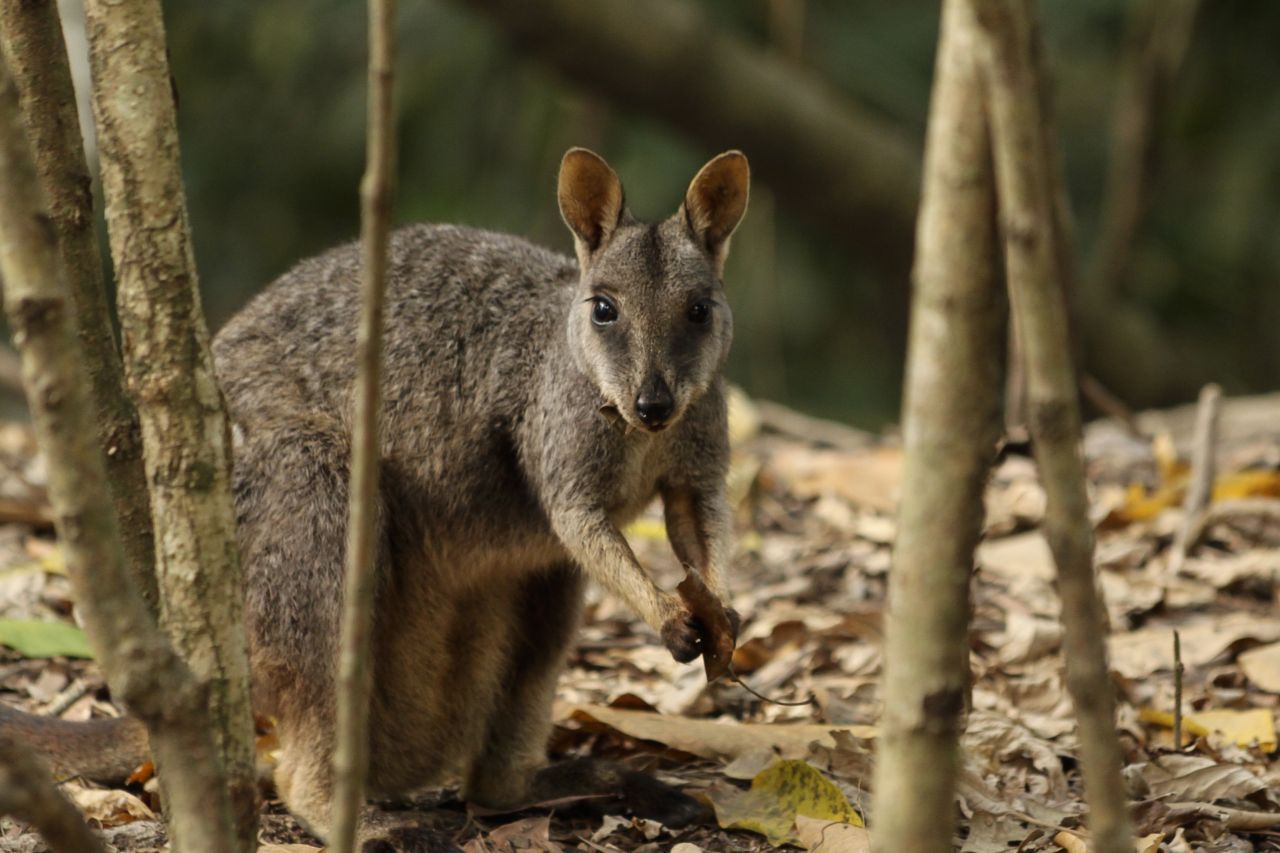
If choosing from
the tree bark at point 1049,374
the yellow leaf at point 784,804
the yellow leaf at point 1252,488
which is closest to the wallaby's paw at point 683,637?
the yellow leaf at point 784,804

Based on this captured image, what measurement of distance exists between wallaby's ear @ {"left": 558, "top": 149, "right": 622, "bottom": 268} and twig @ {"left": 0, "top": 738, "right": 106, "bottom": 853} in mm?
2042

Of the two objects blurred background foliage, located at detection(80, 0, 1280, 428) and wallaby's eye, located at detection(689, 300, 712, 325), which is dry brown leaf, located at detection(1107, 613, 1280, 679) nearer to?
wallaby's eye, located at detection(689, 300, 712, 325)

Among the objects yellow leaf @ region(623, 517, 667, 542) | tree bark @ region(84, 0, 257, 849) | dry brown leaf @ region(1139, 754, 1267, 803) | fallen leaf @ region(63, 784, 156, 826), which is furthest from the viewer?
yellow leaf @ region(623, 517, 667, 542)

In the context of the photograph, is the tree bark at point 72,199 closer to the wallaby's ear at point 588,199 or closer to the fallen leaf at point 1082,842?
the wallaby's ear at point 588,199

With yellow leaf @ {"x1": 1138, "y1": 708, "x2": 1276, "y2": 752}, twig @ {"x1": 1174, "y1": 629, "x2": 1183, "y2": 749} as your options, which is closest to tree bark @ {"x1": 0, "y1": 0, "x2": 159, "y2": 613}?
twig @ {"x1": 1174, "y1": 629, "x2": 1183, "y2": 749}

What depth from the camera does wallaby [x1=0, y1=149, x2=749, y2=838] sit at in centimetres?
348

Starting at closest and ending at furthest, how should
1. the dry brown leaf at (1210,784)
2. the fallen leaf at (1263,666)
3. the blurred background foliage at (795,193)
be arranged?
the dry brown leaf at (1210,784), the fallen leaf at (1263,666), the blurred background foliage at (795,193)

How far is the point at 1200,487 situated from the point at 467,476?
8.36ft

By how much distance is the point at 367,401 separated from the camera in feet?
6.65

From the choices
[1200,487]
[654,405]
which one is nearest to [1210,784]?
[654,405]

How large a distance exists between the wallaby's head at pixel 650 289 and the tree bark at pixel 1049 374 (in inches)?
59.4

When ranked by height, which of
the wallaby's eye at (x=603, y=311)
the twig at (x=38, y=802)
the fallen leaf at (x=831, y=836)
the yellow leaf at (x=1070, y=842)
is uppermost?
the wallaby's eye at (x=603, y=311)

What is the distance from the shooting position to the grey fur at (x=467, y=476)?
11.4ft

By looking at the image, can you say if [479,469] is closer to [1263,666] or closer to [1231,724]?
[1231,724]
